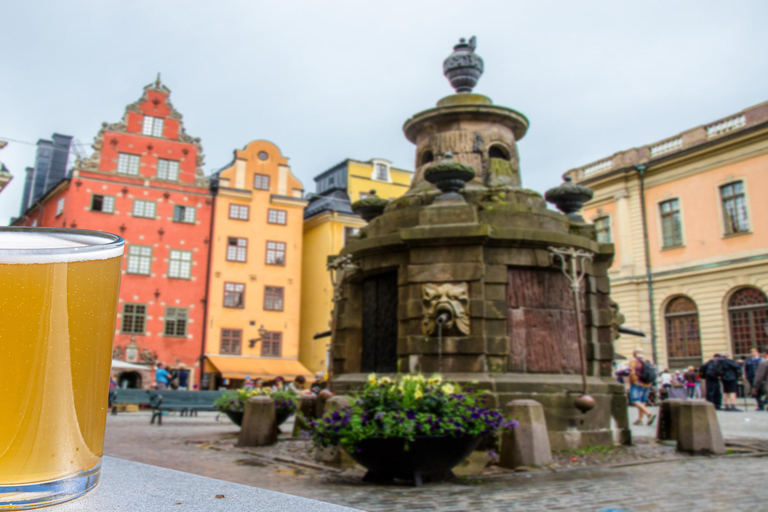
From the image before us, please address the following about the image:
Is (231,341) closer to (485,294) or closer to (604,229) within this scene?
(604,229)

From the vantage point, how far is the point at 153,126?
36.2 m

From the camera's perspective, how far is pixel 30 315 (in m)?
1.04

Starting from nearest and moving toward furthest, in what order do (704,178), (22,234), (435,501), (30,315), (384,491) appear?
(30,315) < (22,234) < (435,501) < (384,491) < (704,178)

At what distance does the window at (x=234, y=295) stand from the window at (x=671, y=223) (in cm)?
2162

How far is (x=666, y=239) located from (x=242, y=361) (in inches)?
867

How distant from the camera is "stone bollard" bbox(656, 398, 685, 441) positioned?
11117 millimetres

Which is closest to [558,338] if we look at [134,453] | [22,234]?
[134,453]

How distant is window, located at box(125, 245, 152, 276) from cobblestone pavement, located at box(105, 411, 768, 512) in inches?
999

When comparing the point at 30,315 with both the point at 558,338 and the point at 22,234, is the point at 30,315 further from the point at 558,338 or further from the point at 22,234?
the point at 558,338

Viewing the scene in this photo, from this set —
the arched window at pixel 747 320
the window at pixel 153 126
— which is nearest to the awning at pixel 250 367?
the window at pixel 153 126

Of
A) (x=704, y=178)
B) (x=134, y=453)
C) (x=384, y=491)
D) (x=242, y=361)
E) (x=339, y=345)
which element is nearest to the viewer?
(x=384, y=491)

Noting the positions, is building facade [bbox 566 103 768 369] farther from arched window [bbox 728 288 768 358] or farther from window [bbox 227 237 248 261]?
window [bbox 227 237 248 261]

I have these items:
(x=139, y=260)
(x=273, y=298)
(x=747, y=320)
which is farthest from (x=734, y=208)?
(x=139, y=260)

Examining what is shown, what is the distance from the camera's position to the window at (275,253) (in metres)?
38.4
